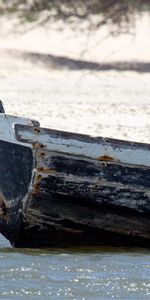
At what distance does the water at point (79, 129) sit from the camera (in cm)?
811

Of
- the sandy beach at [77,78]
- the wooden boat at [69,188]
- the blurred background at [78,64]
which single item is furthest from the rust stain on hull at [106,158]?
the blurred background at [78,64]

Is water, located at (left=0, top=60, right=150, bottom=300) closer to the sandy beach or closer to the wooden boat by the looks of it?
the sandy beach

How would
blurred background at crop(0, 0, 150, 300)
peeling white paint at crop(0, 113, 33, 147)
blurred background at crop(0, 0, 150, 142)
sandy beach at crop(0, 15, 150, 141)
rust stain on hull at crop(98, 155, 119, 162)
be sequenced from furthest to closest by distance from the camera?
blurred background at crop(0, 0, 150, 142), sandy beach at crop(0, 15, 150, 141), rust stain on hull at crop(98, 155, 119, 162), peeling white paint at crop(0, 113, 33, 147), blurred background at crop(0, 0, 150, 300)

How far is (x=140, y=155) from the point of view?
28.6ft

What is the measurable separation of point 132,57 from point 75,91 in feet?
19.4

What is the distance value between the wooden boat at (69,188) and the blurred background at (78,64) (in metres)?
6.01

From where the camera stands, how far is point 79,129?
15.4m

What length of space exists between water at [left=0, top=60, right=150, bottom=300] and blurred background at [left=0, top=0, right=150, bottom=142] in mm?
21

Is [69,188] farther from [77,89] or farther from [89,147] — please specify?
[77,89]

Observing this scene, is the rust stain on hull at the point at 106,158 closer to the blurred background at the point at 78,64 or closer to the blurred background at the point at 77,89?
the blurred background at the point at 77,89

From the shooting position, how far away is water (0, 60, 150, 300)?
8.11 m

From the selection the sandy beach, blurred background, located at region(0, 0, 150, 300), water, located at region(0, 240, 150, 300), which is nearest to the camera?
water, located at region(0, 240, 150, 300)

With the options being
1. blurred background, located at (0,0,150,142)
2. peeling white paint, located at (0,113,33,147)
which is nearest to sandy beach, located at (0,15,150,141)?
blurred background, located at (0,0,150,142)

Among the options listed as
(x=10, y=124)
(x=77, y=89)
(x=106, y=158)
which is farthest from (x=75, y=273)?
(x=77, y=89)
